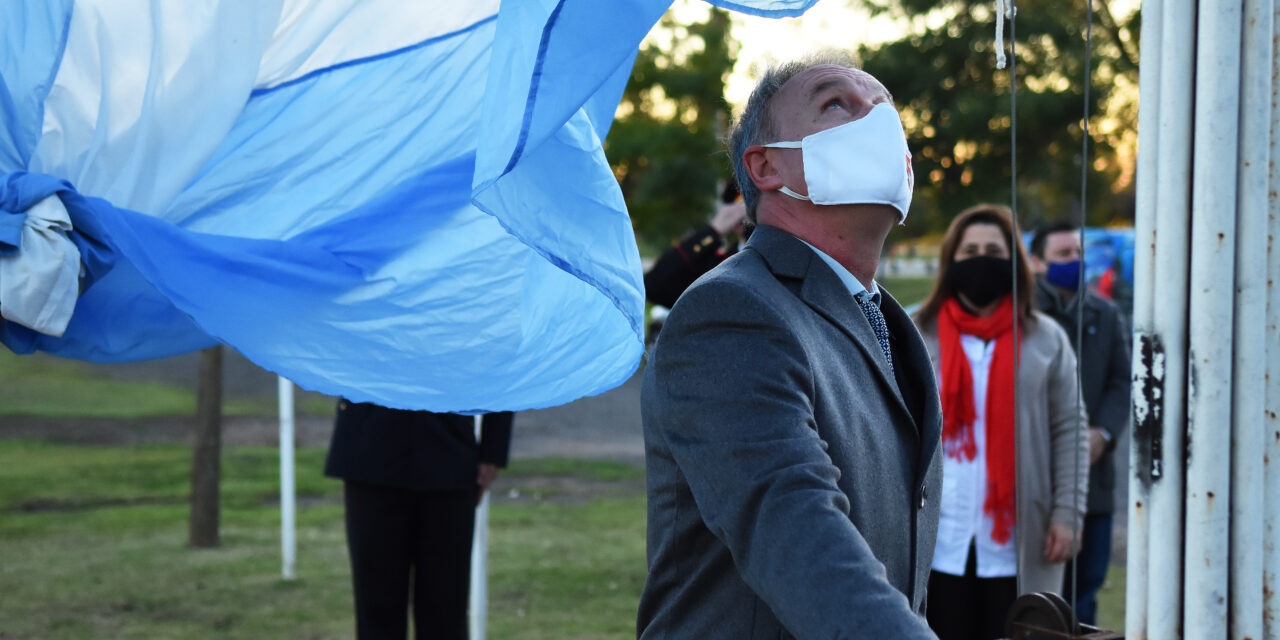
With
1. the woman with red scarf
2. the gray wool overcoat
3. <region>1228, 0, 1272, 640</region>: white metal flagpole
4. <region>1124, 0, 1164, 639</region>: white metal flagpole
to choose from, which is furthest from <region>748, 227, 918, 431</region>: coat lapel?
the woman with red scarf

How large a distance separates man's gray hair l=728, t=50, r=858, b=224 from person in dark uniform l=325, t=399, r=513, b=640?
2561mm

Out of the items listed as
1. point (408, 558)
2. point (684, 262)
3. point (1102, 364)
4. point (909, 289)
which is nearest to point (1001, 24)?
point (684, 262)

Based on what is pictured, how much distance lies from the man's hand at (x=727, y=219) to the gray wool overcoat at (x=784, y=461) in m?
3.05

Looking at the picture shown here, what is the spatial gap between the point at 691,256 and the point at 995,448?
1403 mm

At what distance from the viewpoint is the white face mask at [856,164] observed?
6.07ft

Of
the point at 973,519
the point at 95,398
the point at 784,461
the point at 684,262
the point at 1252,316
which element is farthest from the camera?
the point at 95,398

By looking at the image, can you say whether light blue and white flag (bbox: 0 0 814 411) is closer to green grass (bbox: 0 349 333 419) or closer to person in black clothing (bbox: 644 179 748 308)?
person in black clothing (bbox: 644 179 748 308)

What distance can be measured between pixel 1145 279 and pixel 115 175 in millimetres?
1708

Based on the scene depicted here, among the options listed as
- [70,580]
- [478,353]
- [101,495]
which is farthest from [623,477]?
[478,353]

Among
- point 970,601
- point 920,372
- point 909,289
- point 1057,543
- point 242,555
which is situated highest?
point 909,289

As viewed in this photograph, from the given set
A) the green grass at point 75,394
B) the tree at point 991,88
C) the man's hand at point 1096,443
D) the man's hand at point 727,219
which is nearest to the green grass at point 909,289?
the tree at point 991,88

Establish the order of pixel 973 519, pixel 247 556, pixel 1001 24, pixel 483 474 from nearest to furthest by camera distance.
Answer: pixel 1001 24 → pixel 973 519 → pixel 483 474 → pixel 247 556

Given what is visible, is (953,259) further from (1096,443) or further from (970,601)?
(970,601)

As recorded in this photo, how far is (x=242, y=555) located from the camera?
7527 mm
